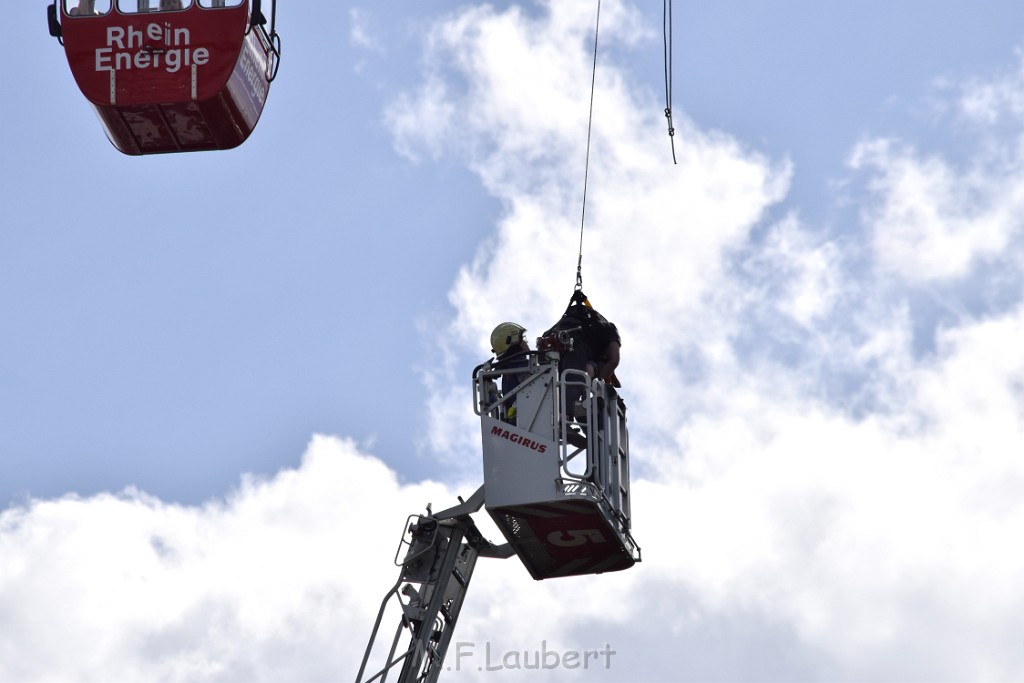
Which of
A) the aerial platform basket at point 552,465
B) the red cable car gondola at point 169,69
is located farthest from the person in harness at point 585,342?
the red cable car gondola at point 169,69

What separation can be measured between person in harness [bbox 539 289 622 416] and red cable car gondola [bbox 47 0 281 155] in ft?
15.9

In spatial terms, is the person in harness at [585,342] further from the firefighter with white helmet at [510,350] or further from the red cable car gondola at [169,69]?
the red cable car gondola at [169,69]

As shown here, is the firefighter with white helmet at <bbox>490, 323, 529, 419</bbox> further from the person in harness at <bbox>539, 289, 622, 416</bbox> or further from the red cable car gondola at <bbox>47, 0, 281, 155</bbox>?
the red cable car gondola at <bbox>47, 0, 281, 155</bbox>

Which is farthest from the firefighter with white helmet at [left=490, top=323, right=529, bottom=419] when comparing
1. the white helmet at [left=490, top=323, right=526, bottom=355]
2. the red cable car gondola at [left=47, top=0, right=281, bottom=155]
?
the red cable car gondola at [left=47, top=0, right=281, bottom=155]

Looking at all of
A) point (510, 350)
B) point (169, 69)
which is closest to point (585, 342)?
point (510, 350)

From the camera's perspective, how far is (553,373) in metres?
29.6

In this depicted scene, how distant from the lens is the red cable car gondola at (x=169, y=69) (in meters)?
28.5

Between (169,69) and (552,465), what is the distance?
681 cm

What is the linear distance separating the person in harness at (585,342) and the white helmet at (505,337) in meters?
0.36

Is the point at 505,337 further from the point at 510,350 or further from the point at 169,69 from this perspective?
the point at 169,69

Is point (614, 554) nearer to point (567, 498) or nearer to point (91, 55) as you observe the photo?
point (567, 498)

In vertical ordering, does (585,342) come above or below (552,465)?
above

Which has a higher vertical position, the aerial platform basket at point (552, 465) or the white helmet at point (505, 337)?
the white helmet at point (505, 337)

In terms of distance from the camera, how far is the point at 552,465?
29188 millimetres
